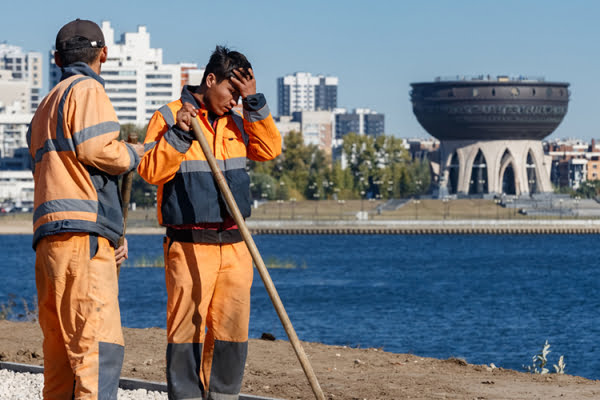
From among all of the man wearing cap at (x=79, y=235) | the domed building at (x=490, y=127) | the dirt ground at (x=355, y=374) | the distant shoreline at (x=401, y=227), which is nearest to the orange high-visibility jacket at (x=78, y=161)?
the man wearing cap at (x=79, y=235)

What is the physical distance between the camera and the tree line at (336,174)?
145 m

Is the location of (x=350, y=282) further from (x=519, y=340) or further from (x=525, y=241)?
(x=525, y=241)

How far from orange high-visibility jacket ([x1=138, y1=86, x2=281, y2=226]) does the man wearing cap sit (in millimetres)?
468

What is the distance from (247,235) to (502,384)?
4522 millimetres

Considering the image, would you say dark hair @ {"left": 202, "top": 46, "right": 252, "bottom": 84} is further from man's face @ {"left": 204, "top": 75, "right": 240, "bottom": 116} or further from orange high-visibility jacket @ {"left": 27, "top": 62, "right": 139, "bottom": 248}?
orange high-visibility jacket @ {"left": 27, "top": 62, "right": 139, "bottom": 248}

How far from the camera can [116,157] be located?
20.7 feet

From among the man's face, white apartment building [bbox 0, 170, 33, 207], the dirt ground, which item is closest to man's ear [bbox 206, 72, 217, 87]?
the man's face

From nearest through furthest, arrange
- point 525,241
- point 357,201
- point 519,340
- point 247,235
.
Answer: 1. point 247,235
2. point 519,340
3. point 525,241
4. point 357,201

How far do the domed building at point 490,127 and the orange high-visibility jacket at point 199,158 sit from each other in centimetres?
15466

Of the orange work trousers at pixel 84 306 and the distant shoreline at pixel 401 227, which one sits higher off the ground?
the orange work trousers at pixel 84 306

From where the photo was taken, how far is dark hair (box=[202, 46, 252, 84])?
7.18m

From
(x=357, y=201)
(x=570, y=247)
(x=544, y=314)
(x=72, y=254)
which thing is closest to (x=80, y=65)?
(x=72, y=254)

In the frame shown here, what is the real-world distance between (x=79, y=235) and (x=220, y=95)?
1346 mm

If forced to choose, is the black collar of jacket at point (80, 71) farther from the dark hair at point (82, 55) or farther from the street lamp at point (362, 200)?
the street lamp at point (362, 200)
